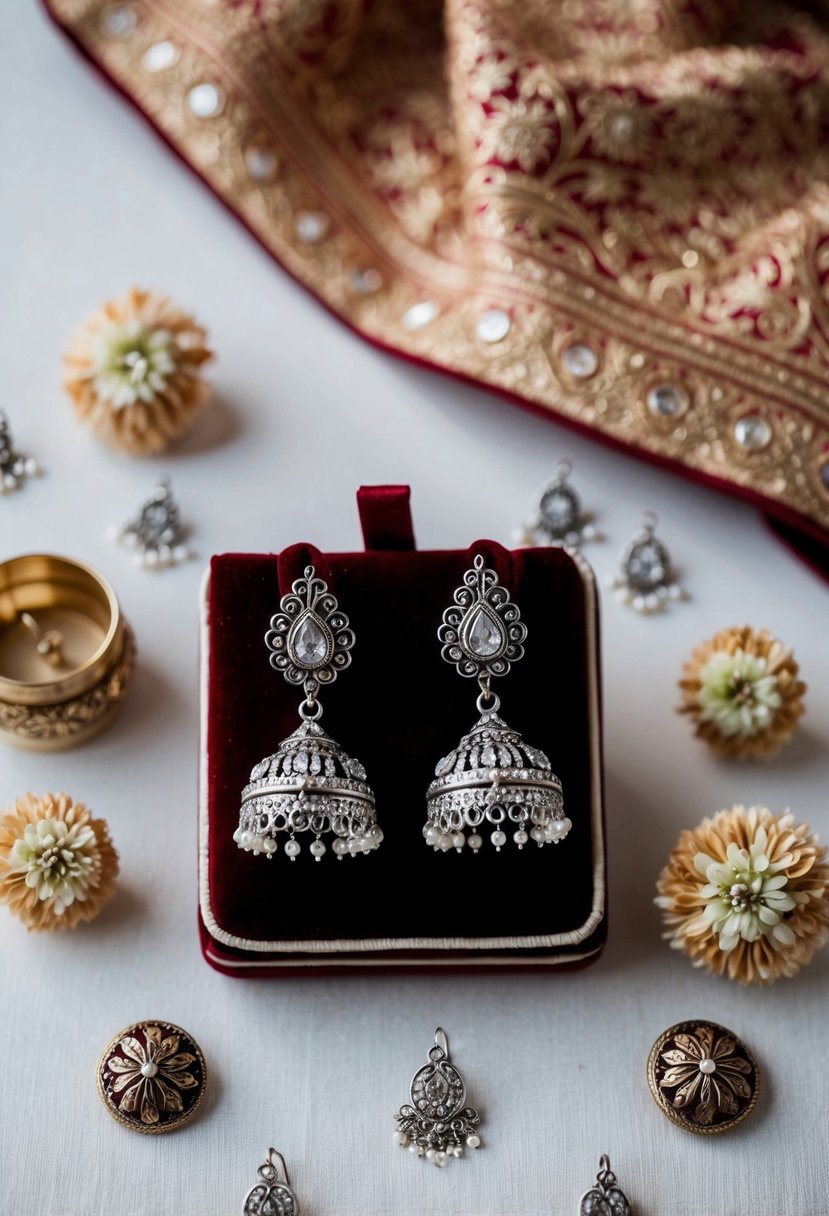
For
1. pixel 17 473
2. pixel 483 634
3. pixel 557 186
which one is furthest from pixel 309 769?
pixel 557 186

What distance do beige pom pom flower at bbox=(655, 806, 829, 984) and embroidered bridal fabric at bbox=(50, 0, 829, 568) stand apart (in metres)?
0.35

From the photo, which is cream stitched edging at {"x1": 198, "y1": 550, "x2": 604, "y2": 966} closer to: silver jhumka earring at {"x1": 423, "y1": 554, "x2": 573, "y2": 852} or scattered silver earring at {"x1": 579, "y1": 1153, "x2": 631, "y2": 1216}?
silver jhumka earring at {"x1": 423, "y1": 554, "x2": 573, "y2": 852}

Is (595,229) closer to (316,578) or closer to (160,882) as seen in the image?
(316,578)

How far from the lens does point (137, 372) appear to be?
1120mm

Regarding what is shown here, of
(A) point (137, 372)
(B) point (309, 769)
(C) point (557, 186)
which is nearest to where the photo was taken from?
(B) point (309, 769)

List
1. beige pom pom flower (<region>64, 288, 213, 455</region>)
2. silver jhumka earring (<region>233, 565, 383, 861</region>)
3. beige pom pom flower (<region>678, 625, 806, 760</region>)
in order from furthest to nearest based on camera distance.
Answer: beige pom pom flower (<region>64, 288, 213, 455</region>) → beige pom pom flower (<region>678, 625, 806, 760</region>) → silver jhumka earring (<region>233, 565, 383, 861</region>)

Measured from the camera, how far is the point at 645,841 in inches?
40.7

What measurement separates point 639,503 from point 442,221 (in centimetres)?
37

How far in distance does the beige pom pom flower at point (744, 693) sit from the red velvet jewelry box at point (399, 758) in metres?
0.14

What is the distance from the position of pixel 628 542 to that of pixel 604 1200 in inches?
22.4

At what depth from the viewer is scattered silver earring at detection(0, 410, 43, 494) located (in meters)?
1.16

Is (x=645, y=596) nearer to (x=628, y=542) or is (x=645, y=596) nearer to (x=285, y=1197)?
(x=628, y=542)

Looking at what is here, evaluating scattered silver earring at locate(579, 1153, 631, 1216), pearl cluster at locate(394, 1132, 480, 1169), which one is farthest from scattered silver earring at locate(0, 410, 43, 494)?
scattered silver earring at locate(579, 1153, 631, 1216)

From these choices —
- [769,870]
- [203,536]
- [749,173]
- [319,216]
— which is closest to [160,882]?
[203,536]
